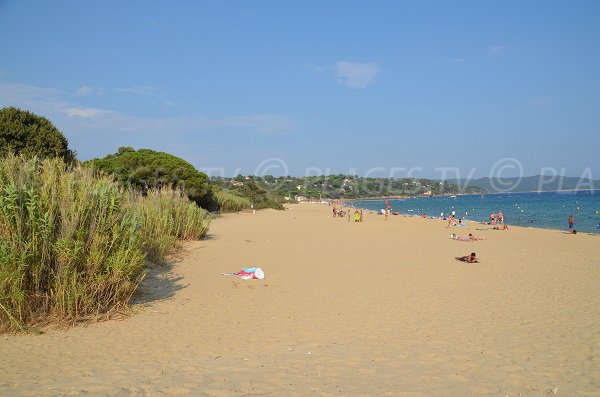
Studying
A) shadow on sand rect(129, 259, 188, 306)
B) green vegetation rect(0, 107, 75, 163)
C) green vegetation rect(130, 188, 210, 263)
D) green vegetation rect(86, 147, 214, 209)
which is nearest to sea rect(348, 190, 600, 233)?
green vegetation rect(86, 147, 214, 209)

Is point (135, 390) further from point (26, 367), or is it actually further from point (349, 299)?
point (349, 299)

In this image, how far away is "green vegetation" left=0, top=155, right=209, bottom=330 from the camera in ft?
19.7

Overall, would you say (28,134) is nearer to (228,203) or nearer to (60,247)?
(60,247)

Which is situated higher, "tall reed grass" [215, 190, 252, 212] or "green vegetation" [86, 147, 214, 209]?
"green vegetation" [86, 147, 214, 209]

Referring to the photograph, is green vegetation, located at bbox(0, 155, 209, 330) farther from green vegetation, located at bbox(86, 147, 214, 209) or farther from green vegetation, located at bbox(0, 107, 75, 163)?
green vegetation, located at bbox(86, 147, 214, 209)

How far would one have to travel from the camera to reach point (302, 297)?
28.6 feet

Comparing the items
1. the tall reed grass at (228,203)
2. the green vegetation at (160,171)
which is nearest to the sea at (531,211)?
the tall reed grass at (228,203)

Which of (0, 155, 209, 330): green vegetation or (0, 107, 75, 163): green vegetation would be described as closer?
(0, 155, 209, 330): green vegetation

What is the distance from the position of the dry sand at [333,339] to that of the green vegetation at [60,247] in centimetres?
46

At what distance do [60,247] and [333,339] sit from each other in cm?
399

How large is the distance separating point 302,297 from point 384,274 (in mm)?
3267

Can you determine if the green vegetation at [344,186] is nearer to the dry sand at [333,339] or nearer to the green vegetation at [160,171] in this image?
the green vegetation at [160,171]

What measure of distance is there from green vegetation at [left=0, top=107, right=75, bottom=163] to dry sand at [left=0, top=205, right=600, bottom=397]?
11.1m

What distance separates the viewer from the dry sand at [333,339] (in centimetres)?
441
